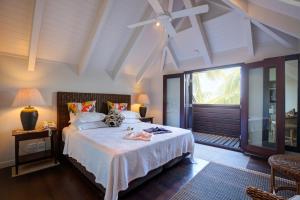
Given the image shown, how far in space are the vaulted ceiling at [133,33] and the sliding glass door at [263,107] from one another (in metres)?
0.43

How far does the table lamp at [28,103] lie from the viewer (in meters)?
2.77

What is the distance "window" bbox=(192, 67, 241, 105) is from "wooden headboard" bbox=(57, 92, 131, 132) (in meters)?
3.36

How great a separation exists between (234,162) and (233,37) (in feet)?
9.47

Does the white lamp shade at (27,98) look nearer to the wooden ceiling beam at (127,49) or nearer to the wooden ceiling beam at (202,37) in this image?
the wooden ceiling beam at (127,49)

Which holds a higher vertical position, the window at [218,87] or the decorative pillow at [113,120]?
the window at [218,87]

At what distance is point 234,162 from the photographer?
122 inches

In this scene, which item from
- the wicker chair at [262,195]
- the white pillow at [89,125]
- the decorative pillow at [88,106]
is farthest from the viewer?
the decorative pillow at [88,106]

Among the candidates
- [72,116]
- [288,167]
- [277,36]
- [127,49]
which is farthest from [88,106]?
[277,36]

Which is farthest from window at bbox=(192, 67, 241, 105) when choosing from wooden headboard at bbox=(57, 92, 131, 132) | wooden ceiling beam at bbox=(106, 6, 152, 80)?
wooden headboard at bbox=(57, 92, 131, 132)

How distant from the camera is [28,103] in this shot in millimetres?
2777

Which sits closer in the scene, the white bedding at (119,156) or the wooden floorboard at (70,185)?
the white bedding at (119,156)

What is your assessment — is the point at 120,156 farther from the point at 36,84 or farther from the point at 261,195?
the point at 36,84

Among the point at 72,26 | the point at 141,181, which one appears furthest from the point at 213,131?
the point at 72,26

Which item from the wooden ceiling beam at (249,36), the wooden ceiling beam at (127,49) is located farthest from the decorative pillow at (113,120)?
the wooden ceiling beam at (249,36)
